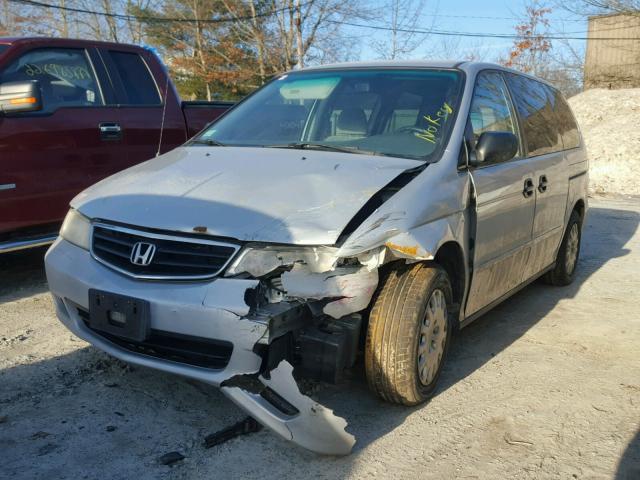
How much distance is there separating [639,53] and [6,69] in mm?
26910

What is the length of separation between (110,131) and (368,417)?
3483mm

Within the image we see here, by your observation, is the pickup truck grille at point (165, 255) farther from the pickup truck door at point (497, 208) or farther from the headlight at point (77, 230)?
the pickup truck door at point (497, 208)

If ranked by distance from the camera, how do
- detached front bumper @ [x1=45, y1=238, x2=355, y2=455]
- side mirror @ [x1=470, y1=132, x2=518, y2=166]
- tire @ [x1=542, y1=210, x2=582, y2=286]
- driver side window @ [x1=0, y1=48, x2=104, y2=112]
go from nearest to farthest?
detached front bumper @ [x1=45, y1=238, x2=355, y2=455] < side mirror @ [x1=470, y1=132, x2=518, y2=166] < driver side window @ [x1=0, y1=48, x2=104, y2=112] < tire @ [x1=542, y1=210, x2=582, y2=286]

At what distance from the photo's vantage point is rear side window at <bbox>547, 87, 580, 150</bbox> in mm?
5309

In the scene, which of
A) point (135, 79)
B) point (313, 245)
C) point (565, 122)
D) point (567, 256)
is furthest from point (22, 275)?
point (565, 122)

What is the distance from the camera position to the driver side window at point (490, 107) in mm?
3806

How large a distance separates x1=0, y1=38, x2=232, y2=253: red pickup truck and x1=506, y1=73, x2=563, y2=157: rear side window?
3067mm

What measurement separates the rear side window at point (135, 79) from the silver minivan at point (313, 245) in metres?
1.96

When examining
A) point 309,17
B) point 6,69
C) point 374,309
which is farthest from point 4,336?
point 309,17

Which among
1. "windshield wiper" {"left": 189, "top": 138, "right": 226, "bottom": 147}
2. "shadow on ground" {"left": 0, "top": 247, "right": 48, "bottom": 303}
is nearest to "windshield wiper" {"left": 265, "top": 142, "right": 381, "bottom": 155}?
"windshield wiper" {"left": 189, "top": 138, "right": 226, "bottom": 147}

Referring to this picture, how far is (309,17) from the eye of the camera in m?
26.4

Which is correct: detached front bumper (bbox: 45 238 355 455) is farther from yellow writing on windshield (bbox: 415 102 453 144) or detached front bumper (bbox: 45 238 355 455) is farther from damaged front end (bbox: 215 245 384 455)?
yellow writing on windshield (bbox: 415 102 453 144)

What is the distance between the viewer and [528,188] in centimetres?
420

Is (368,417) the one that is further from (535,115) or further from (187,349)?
(535,115)
